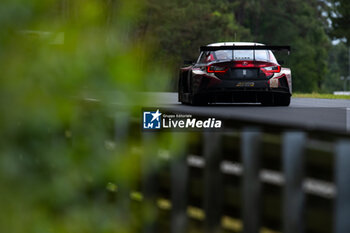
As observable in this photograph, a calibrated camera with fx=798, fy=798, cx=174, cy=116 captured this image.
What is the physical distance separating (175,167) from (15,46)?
9.48ft

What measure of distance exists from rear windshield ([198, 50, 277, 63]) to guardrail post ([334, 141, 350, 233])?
12667mm

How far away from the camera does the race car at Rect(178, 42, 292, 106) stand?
16.5 m

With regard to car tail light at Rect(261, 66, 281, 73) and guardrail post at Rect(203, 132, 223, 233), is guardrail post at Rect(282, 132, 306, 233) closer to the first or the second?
guardrail post at Rect(203, 132, 223, 233)

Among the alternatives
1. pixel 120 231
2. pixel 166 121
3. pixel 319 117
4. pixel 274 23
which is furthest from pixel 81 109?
pixel 274 23

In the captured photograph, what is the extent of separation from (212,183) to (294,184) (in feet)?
3.01

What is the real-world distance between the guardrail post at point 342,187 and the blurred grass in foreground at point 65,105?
1326 millimetres

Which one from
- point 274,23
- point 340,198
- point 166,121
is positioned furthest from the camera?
point 274,23

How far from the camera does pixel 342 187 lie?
4.00m

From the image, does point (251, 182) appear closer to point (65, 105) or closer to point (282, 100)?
point (65, 105)

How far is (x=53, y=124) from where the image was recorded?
2.79 m

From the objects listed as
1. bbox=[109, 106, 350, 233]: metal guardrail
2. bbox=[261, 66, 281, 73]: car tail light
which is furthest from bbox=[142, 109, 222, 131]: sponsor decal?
bbox=[261, 66, 281, 73]: car tail light

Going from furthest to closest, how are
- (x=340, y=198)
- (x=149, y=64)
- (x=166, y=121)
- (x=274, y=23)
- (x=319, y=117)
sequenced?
(x=274, y=23), (x=319, y=117), (x=166, y=121), (x=340, y=198), (x=149, y=64)

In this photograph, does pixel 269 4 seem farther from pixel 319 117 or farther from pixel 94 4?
pixel 94 4

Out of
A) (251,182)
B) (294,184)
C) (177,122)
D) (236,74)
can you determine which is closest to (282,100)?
(236,74)
